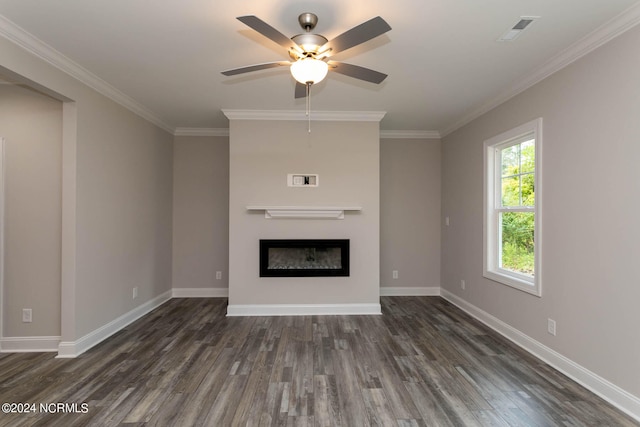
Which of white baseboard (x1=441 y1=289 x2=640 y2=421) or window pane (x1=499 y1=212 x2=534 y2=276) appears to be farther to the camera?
window pane (x1=499 y1=212 x2=534 y2=276)

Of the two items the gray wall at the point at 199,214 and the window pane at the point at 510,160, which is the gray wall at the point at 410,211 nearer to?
the window pane at the point at 510,160

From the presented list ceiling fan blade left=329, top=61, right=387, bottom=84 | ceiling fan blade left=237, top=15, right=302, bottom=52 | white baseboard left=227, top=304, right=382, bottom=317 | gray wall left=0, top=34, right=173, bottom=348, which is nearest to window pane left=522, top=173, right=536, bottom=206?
ceiling fan blade left=329, top=61, right=387, bottom=84

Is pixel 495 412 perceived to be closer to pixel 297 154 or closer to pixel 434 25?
pixel 434 25

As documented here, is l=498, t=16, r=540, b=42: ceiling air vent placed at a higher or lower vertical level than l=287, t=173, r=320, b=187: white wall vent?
higher

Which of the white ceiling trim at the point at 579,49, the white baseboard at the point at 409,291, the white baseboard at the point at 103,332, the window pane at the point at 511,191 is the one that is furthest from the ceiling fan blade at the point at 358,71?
the white baseboard at the point at 409,291

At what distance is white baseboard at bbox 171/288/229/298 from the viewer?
4926mm

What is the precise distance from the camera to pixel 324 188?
414cm

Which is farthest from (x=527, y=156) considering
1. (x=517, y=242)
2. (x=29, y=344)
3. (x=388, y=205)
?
(x=29, y=344)

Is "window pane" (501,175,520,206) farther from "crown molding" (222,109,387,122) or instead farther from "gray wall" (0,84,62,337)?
"gray wall" (0,84,62,337)

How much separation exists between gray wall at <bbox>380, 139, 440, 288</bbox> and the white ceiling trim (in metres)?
1.57

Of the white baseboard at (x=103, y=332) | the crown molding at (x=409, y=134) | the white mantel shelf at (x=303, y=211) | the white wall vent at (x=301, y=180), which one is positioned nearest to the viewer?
the white baseboard at (x=103, y=332)

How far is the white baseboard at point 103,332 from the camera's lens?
2.87m

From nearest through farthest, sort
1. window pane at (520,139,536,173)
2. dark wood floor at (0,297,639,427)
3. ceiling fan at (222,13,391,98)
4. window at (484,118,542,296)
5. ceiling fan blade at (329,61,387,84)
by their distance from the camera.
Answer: ceiling fan at (222,13,391,98) → dark wood floor at (0,297,639,427) → ceiling fan blade at (329,61,387,84) → window at (484,118,542,296) → window pane at (520,139,536,173)

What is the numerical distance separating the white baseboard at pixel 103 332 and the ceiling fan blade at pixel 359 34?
11.0 feet
